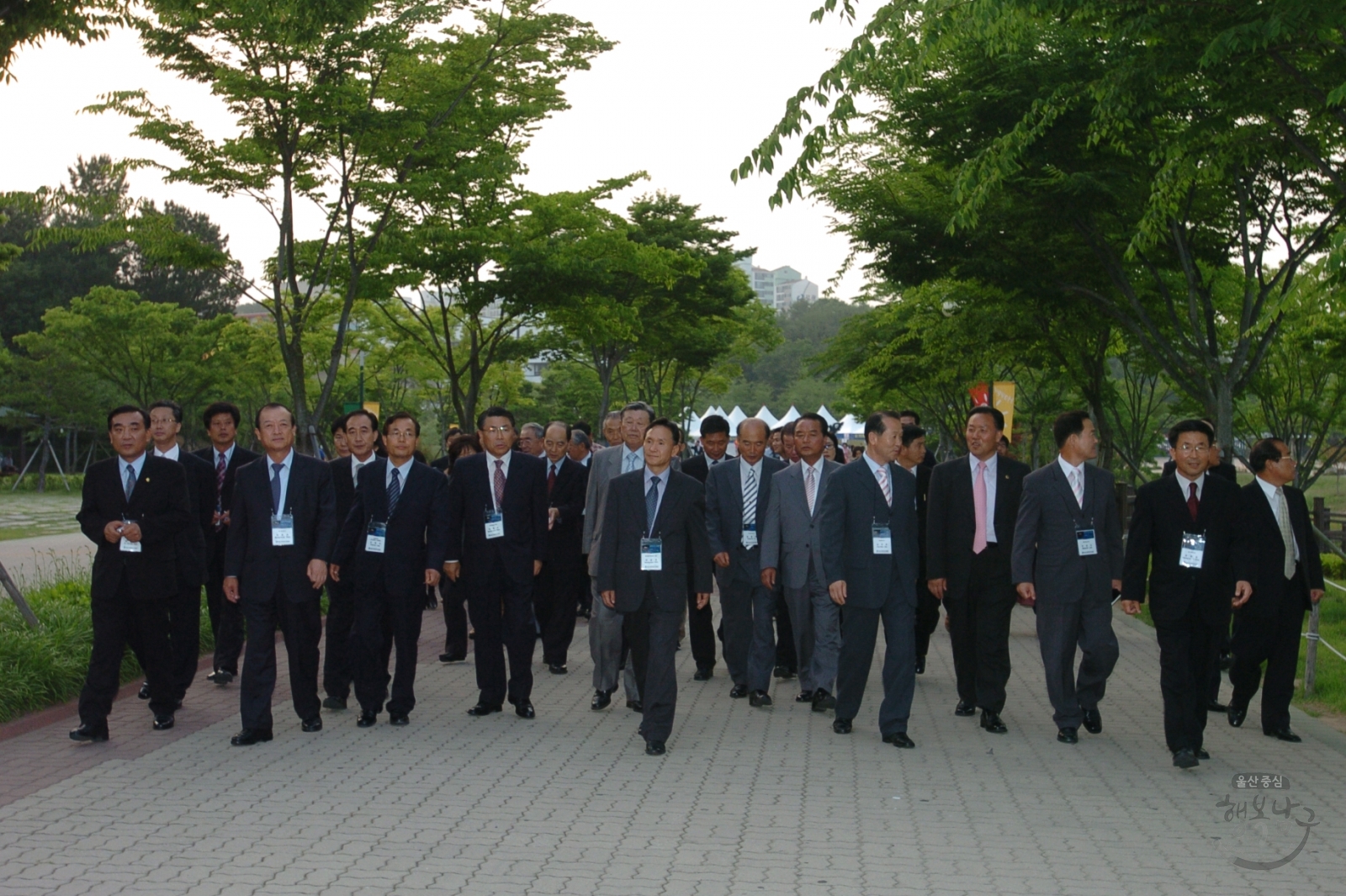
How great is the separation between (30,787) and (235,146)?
8997 millimetres

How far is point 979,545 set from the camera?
816 centimetres

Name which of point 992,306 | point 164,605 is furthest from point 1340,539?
point 164,605

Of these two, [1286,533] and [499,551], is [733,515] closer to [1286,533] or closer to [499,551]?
[499,551]

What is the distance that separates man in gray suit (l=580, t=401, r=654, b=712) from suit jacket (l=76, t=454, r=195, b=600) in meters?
2.44

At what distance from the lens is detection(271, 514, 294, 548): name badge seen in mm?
7598

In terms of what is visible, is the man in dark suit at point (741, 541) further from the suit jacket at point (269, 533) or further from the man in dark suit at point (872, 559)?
the suit jacket at point (269, 533)

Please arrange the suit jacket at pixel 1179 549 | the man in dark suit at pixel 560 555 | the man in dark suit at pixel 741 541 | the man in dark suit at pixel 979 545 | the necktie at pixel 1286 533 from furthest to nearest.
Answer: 1. the man in dark suit at pixel 560 555
2. the man in dark suit at pixel 741 541
3. the man in dark suit at pixel 979 545
4. the necktie at pixel 1286 533
5. the suit jacket at pixel 1179 549

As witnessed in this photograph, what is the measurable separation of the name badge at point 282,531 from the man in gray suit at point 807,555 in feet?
9.69

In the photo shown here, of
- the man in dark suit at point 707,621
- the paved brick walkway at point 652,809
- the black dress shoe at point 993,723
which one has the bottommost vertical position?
the paved brick walkway at point 652,809

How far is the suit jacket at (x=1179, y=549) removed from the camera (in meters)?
7.04

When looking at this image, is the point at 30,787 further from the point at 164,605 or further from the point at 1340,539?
the point at 1340,539

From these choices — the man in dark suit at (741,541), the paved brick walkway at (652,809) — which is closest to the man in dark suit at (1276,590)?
the paved brick walkway at (652,809)

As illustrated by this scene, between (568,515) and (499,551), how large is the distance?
104 inches

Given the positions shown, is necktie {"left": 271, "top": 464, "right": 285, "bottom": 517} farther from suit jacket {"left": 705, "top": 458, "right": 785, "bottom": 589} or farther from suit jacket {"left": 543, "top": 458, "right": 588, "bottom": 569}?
suit jacket {"left": 543, "top": 458, "right": 588, "bottom": 569}
